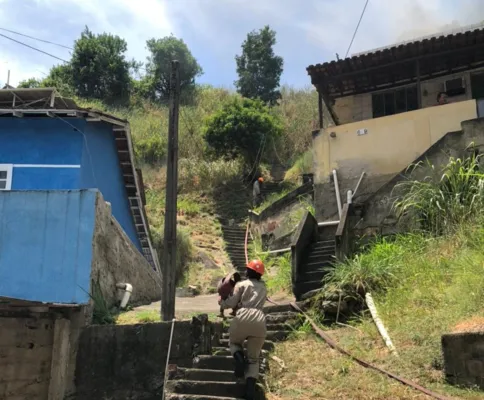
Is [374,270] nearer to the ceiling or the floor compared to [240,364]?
nearer to the ceiling

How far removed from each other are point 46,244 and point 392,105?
12.5 meters

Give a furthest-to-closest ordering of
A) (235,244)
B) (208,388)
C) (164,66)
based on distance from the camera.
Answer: (164,66)
(235,244)
(208,388)

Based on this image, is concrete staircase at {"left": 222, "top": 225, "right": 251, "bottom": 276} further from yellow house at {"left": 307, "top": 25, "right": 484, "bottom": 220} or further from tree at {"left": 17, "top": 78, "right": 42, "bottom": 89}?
tree at {"left": 17, "top": 78, "right": 42, "bottom": 89}

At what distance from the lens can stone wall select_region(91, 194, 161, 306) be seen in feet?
29.5

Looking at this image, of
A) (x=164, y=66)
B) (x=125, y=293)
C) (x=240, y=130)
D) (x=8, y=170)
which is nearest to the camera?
(x=125, y=293)

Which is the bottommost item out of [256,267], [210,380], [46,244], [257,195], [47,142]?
[210,380]

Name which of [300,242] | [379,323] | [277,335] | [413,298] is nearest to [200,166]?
[300,242]

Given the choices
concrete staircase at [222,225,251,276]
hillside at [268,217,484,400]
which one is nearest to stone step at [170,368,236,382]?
hillside at [268,217,484,400]

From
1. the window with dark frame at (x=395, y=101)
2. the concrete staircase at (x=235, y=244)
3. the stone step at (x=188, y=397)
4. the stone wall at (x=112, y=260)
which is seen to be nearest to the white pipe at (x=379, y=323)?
the stone step at (x=188, y=397)

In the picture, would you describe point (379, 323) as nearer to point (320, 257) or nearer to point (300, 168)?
point (320, 257)

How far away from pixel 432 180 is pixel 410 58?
173 inches

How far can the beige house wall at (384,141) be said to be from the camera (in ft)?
43.0

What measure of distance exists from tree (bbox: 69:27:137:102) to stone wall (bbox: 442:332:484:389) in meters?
35.3

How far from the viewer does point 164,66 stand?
39.1 meters
